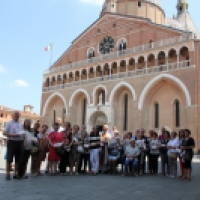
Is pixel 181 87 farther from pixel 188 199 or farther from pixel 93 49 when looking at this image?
pixel 188 199

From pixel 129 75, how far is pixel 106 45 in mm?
6551

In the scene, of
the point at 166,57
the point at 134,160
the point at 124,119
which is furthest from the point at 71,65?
the point at 134,160

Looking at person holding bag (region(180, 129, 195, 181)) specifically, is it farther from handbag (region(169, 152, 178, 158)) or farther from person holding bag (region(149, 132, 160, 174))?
person holding bag (region(149, 132, 160, 174))

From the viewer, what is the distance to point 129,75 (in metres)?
28.5

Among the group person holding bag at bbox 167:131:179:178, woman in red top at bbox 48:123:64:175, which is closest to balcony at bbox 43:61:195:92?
person holding bag at bbox 167:131:179:178

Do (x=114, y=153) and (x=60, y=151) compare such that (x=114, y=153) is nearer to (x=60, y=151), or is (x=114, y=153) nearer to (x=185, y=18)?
(x=60, y=151)

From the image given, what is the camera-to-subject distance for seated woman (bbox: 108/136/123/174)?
985 centimetres

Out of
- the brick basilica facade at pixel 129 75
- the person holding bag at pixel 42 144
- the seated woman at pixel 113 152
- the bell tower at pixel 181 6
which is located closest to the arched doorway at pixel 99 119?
the brick basilica facade at pixel 129 75

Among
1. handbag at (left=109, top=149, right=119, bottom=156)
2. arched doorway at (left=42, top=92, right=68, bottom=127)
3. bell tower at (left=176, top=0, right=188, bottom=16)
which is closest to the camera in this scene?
→ handbag at (left=109, top=149, right=119, bottom=156)

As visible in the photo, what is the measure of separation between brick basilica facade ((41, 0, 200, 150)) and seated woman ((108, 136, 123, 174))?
47.9ft

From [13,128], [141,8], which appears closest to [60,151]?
[13,128]

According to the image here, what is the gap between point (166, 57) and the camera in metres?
26.1

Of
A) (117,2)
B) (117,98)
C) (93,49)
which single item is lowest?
(117,98)

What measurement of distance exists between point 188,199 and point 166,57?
72.4 feet
